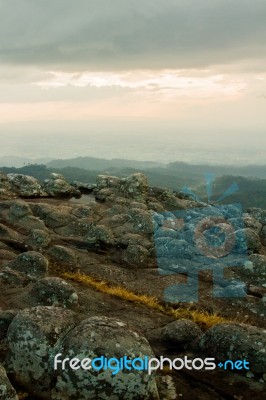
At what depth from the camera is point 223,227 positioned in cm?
2669

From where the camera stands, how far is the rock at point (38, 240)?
77.8 ft

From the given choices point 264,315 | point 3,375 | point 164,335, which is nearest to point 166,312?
point 164,335

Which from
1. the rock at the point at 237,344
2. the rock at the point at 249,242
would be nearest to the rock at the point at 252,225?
the rock at the point at 249,242

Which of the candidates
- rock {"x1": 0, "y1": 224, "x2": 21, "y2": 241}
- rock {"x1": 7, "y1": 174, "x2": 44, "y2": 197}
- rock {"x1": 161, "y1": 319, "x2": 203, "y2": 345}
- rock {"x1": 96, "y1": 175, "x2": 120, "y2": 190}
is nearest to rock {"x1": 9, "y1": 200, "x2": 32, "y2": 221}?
rock {"x1": 0, "y1": 224, "x2": 21, "y2": 241}

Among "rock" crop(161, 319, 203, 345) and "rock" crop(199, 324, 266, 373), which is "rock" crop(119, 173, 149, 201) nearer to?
"rock" crop(161, 319, 203, 345)

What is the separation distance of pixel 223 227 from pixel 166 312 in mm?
11310

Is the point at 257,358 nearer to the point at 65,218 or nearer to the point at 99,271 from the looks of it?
the point at 99,271

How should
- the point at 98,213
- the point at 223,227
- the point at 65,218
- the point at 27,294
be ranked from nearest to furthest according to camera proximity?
the point at 27,294, the point at 223,227, the point at 65,218, the point at 98,213

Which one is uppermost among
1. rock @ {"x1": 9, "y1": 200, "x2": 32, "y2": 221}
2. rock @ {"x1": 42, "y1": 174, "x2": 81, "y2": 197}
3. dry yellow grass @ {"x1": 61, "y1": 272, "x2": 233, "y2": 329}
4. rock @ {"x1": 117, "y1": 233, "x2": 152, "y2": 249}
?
rock @ {"x1": 42, "y1": 174, "x2": 81, "y2": 197}

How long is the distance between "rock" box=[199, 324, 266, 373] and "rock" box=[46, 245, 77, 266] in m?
10.7

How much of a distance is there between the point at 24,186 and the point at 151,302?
22.6 metres

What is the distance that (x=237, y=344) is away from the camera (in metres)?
12.3

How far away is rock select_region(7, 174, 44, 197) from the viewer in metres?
35.8

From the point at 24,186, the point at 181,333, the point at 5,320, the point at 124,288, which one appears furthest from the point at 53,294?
the point at 24,186
